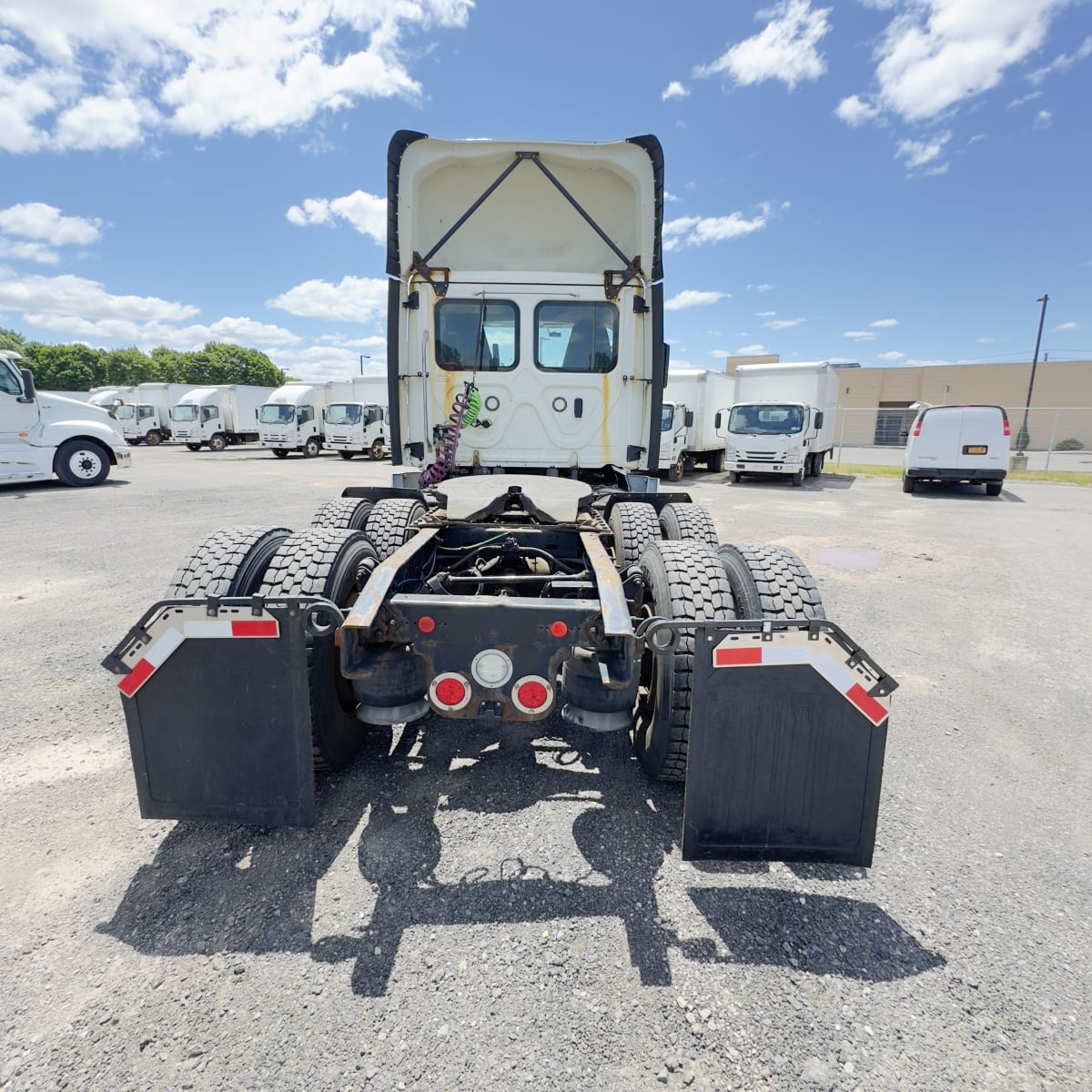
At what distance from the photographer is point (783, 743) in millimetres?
2127

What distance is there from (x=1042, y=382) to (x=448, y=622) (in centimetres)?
5332

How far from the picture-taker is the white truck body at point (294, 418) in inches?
1001

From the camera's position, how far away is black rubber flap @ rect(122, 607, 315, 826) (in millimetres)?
2199

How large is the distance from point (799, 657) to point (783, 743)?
0.31 metres

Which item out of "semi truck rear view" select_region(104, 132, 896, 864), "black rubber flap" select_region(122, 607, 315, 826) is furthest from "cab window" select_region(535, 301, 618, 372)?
"black rubber flap" select_region(122, 607, 315, 826)

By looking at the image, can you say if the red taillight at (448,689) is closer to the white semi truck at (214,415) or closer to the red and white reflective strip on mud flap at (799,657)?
the red and white reflective strip on mud flap at (799,657)

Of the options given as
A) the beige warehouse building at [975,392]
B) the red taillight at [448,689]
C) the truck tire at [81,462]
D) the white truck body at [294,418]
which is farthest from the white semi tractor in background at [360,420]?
the beige warehouse building at [975,392]

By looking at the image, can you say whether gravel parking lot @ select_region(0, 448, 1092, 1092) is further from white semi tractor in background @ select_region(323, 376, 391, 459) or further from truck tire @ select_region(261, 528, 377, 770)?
white semi tractor in background @ select_region(323, 376, 391, 459)

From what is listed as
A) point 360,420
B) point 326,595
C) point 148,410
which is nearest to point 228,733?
point 326,595

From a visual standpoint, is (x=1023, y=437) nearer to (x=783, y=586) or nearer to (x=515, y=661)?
(x=783, y=586)

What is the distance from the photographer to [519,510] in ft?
13.4

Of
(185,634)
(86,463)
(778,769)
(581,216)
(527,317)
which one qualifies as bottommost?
(778,769)

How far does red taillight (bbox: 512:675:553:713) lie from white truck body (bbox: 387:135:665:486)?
11.1 feet

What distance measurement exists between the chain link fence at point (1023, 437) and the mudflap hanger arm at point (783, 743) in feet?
87.8
